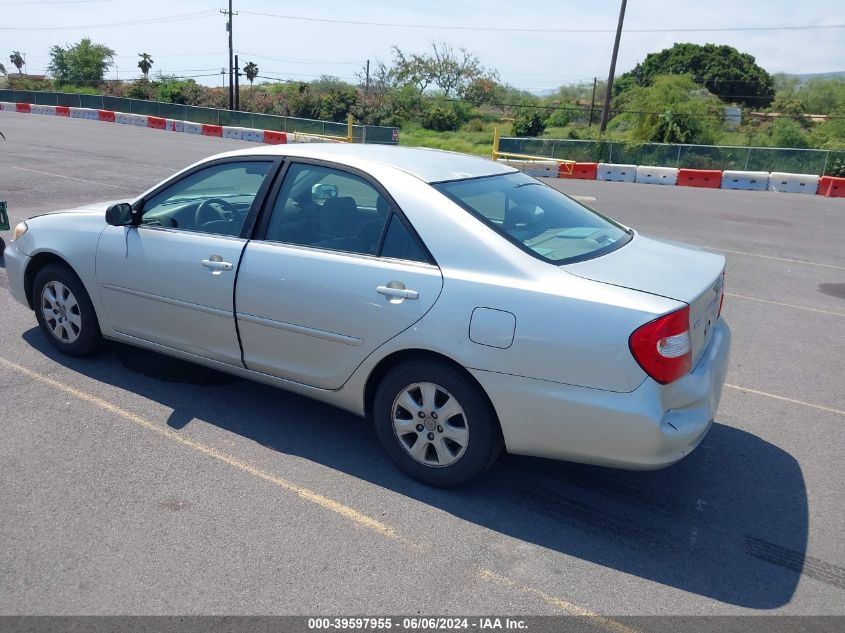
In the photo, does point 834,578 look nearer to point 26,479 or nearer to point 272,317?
point 272,317

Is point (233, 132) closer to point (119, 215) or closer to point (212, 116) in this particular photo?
point (212, 116)

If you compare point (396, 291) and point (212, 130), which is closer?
point (396, 291)

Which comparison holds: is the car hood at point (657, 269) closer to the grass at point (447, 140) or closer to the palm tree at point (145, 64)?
the grass at point (447, 140)

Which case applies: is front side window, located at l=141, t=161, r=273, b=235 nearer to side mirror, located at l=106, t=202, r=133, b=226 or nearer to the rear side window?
side mirror, located at l=106, t=202, r=133, b=226

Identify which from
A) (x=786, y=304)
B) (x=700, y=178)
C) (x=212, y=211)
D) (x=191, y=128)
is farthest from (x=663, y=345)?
(x=191, y=128)

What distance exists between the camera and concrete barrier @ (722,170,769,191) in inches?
889

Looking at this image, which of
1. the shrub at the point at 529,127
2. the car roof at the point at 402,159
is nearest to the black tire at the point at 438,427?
the car roof at the point at 402,159

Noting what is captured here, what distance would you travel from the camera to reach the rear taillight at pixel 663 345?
10.3 feet

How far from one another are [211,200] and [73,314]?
54.5 inches

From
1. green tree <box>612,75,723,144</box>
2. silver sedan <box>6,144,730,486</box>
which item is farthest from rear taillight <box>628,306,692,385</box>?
green tree <box>612,75,723,144</box>

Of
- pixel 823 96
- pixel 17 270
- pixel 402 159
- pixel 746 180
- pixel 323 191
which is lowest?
pixel 746 180

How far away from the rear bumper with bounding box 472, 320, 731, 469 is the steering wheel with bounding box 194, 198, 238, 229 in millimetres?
2057

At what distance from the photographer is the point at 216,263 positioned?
424 centimetres

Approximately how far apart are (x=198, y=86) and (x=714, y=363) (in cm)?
6205
